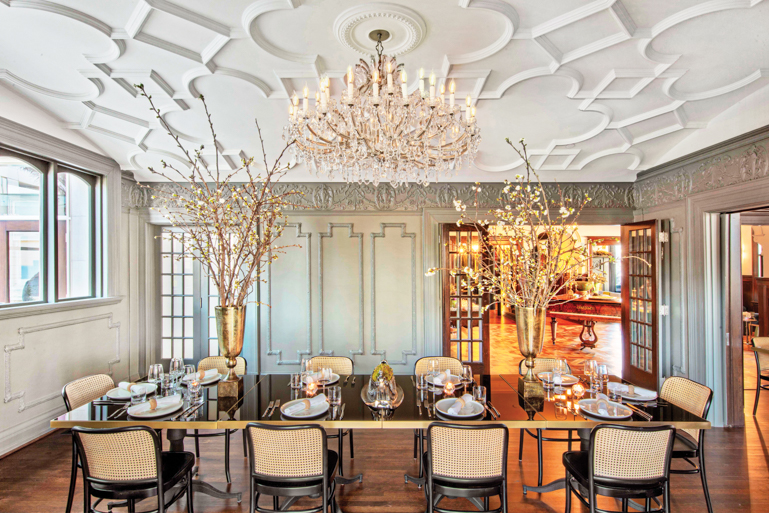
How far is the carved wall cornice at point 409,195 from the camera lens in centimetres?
500

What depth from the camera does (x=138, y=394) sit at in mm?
2492

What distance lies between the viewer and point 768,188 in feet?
10.2

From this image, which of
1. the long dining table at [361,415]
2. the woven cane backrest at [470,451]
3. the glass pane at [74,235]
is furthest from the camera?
the glass pane at [74,235]

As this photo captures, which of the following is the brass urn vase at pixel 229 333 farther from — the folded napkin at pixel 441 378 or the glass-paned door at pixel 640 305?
the glass-paned door at pixel 640 305

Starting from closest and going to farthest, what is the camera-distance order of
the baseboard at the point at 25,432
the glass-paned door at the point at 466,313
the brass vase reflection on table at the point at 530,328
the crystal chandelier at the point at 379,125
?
the crystal chandelier at the point at 379,125 < the brass vase reflection on table at the point at 530,328 < the baseboard at the point at 25,432 < the glass-paned door at the point at 466,313

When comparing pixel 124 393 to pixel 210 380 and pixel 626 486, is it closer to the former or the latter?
pixel 210 380

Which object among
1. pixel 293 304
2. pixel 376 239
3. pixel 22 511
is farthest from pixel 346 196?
pixel 22 511

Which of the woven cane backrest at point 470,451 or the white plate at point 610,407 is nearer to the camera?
the woven cane backrest at point 470,451

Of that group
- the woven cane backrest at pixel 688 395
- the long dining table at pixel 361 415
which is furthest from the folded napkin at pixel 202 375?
the woven cane backrest at pixel 688 395

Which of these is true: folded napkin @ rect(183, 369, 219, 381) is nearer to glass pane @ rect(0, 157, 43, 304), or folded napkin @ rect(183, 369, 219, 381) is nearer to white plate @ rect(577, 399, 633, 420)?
glass pane @ rect(0, 157, 43, 304)

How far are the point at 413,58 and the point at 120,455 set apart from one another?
2962 millimetres

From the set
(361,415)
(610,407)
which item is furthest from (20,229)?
(610,407)

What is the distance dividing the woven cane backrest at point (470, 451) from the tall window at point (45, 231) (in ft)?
12.6

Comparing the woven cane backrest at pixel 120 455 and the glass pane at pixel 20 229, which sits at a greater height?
the glass pane at pixel 20 229
